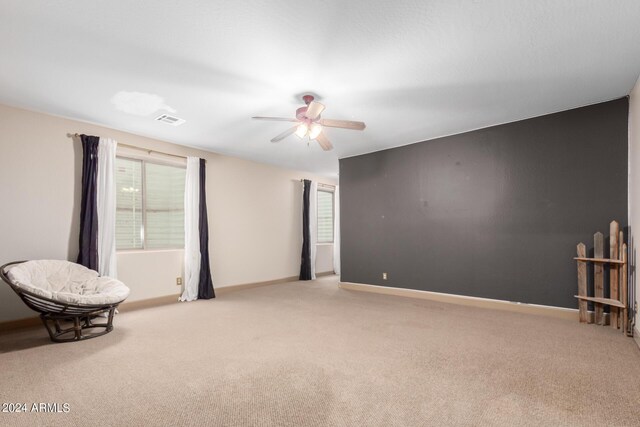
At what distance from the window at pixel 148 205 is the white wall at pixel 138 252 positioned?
250 millimetres

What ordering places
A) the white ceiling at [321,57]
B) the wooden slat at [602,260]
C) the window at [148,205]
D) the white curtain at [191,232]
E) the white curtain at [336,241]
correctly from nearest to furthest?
the white ceiling at [321,57]
the wooden slat at [602,260]
the window at [148,205]
the white curtain at [191,232]
the white curtain at [336,241]

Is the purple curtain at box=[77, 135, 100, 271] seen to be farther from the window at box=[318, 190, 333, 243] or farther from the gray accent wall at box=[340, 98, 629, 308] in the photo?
the window at box=[318, 190, 333, 243]

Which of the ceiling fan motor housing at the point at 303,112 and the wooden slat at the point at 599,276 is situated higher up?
the ceiling fan motor housing at the point at 303,112

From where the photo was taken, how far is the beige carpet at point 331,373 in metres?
1.81

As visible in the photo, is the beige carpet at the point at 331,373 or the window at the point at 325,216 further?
the window at the point at 325,216

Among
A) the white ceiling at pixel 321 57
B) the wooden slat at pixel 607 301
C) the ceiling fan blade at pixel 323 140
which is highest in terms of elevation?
the white ceiling at pixel 321 57

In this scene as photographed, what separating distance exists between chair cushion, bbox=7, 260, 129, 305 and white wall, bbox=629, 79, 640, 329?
5275mm

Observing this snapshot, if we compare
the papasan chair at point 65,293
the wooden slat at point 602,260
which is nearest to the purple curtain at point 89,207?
the papasan chair at point 65,293

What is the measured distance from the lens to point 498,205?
14.3 feet

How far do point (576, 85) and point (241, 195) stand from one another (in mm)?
5201

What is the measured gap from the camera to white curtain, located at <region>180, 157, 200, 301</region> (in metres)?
5.04

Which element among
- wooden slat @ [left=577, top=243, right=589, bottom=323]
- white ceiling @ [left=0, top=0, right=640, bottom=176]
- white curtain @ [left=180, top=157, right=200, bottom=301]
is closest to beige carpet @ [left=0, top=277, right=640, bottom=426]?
wooden slat @ [left=577, top=243, right=589, bottom=323]

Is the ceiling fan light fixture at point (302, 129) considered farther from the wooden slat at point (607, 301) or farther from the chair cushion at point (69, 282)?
the wooden slat at point (607, 301)

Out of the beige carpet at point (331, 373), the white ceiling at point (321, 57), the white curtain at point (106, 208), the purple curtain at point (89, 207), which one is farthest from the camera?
the white curtain at point (106, 208)
